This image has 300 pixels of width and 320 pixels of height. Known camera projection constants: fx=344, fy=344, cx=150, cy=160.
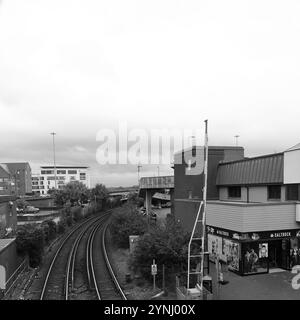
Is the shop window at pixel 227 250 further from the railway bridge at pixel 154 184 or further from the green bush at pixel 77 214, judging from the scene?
the green bush at pixel 77 214

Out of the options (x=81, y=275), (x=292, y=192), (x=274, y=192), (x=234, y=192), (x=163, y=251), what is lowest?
(x=81, y=275)

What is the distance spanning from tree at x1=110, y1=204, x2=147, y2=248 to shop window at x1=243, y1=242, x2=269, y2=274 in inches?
461

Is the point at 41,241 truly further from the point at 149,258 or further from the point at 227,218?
the point at 227,218

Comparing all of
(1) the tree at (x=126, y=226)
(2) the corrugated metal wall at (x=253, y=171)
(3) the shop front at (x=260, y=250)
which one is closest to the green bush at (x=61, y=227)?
(1) the tree at (x=126, y=226)

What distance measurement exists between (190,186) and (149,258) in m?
13.3

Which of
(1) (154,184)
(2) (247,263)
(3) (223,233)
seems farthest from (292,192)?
(1) (154,184)

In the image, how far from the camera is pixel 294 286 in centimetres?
1591

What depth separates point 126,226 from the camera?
97.6 feet

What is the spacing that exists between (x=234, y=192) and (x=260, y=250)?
29.4ft

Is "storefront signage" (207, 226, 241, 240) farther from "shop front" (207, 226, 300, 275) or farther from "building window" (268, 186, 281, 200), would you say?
"building window" (268, 186, 281, 200)

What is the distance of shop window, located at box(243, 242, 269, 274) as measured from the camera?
59.4 feet

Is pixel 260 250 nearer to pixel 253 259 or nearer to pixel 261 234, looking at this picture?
pixel 253 259

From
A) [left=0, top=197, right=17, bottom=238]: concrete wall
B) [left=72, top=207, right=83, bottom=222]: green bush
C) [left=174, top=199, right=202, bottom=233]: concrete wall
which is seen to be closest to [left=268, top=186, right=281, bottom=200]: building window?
[left=174, top=199, right=202, bottom=233]: concrete wall

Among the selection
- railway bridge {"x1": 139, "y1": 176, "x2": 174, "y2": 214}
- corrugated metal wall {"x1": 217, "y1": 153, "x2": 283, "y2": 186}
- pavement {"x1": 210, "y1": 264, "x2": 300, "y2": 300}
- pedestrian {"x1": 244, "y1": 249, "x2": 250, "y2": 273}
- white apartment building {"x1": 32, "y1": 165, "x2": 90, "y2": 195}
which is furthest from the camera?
white apartment building {"x1": 32, "y1": 165, "x2": 90, "y2": 195}
